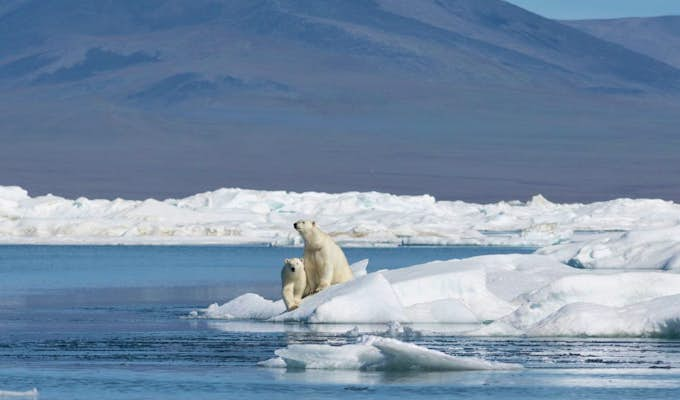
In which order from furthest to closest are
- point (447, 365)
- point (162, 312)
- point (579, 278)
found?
point (162, 312) → point (579, 278) → point (447, 365)

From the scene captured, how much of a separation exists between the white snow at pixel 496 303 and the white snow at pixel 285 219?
171ft

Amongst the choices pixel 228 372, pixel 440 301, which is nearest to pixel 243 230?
pixel 440 301

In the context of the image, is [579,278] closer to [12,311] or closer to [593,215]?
[12,311]

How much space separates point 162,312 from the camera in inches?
1129

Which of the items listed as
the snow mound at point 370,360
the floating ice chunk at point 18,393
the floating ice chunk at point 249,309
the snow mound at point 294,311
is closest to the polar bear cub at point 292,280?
the snow mound at point 294,311

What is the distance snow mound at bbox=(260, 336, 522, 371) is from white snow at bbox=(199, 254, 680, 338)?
392cm

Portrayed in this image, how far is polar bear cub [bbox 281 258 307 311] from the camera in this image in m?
24.6

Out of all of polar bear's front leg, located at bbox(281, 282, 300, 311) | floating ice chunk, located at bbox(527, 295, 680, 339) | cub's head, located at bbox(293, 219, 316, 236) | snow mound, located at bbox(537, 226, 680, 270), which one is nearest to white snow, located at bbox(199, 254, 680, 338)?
floating ice chunk, located at bbox(527, 295, 680, 339)

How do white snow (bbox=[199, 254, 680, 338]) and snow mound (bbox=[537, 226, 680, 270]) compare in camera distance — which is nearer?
white snow (bbox=[199, 254, 680, 338])

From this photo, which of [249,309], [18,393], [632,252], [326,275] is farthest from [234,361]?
[632,252]

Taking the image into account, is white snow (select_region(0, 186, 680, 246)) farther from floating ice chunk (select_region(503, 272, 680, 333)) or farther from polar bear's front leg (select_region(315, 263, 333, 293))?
floating ice chunk (select_region(503, 272, 680, 333))

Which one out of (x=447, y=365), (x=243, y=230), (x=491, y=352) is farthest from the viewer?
(x=243, y=230)

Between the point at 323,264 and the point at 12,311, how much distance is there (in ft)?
22.7

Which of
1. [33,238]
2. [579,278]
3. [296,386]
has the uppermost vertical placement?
[33,238]
